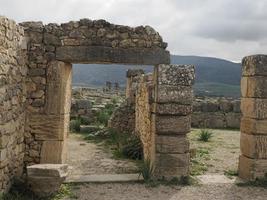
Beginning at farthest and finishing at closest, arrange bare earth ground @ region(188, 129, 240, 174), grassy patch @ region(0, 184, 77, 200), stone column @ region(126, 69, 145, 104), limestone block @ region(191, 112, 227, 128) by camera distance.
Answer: limestone block @ region(191, 112, 227, 128) < stone column @ region(126, 69, 145, 104) < bare earth ground @ region(188, 129, 240, 174) < grassy patch @ region(0, 184, 77, 200)

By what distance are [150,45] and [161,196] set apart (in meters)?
3.22

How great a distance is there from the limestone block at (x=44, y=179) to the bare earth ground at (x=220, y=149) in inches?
156

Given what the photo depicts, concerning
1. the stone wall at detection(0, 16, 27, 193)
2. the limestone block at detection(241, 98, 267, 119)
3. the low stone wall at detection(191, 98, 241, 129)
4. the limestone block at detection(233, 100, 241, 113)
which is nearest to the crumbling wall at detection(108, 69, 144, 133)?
the low stone wall at detection(191, 98, 241, 129)

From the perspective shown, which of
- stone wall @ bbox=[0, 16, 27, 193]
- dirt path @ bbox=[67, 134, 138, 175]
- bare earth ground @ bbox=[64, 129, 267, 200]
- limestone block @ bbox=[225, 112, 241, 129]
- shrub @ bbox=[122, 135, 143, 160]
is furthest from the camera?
limestone block @ bbox=[225, 112, 241, 129]

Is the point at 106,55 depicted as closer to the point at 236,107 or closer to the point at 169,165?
the point at 169,165

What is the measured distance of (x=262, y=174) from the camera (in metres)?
8.91

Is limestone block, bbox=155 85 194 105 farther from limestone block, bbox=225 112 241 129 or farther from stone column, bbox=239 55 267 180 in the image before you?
limestone block, bbox=225 112 241 129

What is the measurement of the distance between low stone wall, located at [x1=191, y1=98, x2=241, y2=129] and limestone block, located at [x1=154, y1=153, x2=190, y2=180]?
10098 millimetres

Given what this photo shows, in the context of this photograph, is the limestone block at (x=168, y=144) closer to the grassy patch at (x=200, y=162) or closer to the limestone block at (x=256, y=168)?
the grassy patch at (x=200, y=162)

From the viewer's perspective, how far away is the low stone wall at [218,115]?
60.9 feet

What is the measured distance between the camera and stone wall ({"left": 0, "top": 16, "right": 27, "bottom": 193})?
6.79 metres

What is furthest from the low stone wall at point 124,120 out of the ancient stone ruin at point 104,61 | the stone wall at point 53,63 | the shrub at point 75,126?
the stone wall at point 53,63

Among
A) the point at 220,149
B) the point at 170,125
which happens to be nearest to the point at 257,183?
the point at 170,125

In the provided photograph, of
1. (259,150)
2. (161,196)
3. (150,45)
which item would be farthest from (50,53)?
(259,150)
